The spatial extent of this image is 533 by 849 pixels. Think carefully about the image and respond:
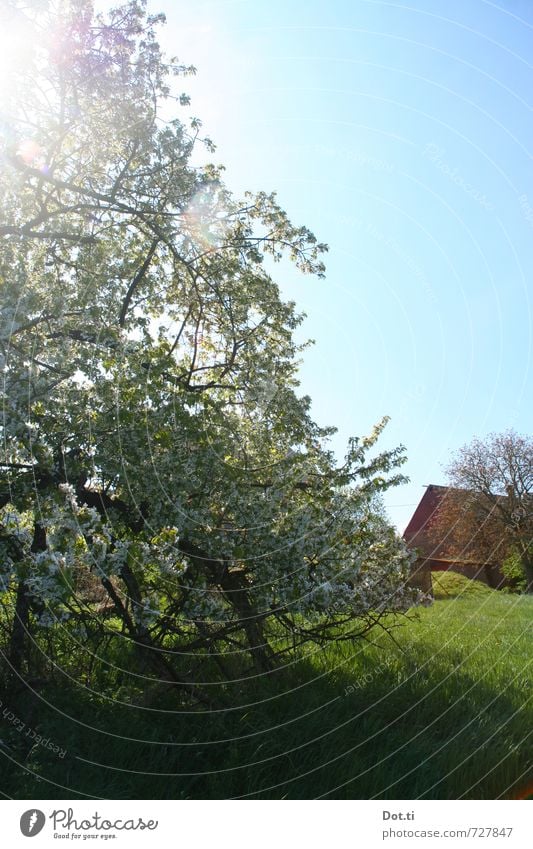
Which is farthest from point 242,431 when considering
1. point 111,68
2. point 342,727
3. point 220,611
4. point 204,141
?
point 111,68

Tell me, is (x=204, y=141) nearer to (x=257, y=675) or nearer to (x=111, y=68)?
(x=111, y=68)

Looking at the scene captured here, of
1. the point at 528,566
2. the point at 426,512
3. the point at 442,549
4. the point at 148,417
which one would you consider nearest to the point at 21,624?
the point at 148,417

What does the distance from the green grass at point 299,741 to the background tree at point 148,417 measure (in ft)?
1.93

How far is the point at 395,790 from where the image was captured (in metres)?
5.13

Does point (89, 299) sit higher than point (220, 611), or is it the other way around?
point (89, 299)

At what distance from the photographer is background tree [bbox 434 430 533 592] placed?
1273 inches

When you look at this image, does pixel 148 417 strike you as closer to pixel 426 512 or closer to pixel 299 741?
pixel 299 741

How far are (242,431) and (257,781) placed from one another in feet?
14.5
